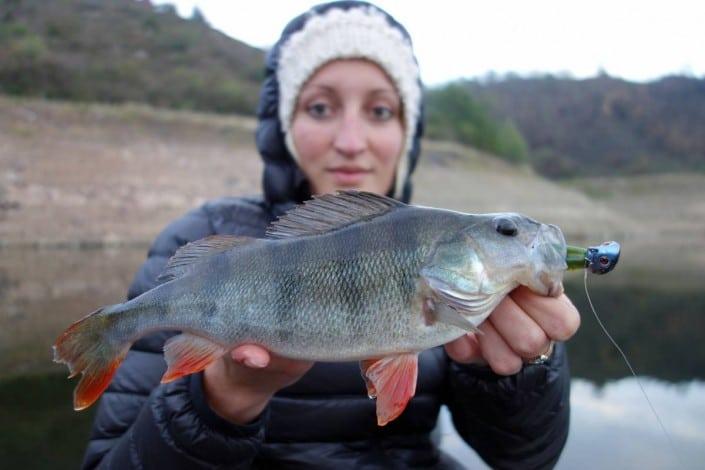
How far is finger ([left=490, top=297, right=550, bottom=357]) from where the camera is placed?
2.16 m

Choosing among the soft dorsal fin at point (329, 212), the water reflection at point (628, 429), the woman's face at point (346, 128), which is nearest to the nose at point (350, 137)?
the woman's face at point (346, 128)

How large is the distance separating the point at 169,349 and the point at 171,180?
24712 mm

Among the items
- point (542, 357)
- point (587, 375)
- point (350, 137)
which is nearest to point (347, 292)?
point (542, 357)

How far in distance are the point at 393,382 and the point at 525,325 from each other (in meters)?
0.51

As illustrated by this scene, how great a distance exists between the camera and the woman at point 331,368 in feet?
7.69

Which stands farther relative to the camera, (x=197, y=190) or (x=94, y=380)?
(x=197, y=190)

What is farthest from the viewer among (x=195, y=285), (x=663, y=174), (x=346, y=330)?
(x=663, y=174)

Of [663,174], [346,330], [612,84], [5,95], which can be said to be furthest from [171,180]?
[612,84]

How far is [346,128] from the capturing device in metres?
3.33

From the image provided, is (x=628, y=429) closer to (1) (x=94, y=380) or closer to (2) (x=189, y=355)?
(2) (x=189, y=355)

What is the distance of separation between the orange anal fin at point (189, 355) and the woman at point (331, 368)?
3.7 inches

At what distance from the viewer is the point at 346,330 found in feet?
6.89

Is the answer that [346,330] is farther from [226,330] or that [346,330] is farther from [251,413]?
[251,413]

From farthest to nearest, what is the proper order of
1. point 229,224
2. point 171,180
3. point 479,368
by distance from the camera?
1. point 171,180
2. point 229,224
3. point 479,368
